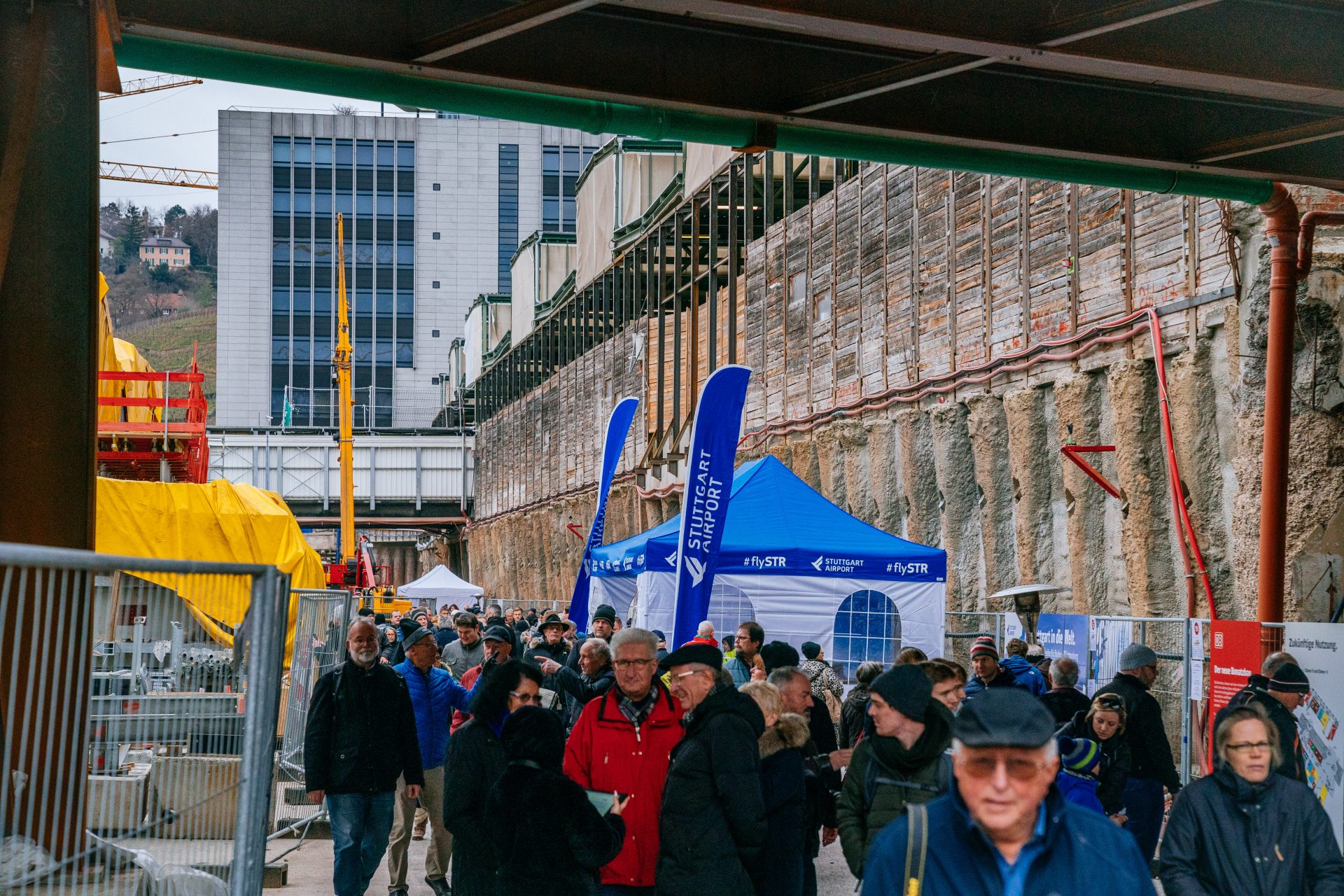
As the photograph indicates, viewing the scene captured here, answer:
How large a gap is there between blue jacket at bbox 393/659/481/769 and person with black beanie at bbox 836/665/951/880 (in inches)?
210

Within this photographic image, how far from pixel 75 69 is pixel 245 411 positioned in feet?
327

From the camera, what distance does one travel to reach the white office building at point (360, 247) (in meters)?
102

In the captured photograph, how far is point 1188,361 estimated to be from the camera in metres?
16.5

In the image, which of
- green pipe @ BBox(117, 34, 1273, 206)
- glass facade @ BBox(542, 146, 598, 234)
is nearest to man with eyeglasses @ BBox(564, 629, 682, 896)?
green pipe @ BBox(117, 34, 1273, 206)

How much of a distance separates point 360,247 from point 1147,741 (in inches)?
3882

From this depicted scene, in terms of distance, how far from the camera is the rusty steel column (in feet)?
42.0

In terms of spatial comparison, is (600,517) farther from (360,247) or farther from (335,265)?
(335,265)

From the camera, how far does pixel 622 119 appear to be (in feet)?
30.3

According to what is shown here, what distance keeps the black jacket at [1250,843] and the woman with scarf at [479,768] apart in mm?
2640

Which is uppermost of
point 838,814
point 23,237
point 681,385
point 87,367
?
point 681,385

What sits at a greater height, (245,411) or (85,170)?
(245,411)

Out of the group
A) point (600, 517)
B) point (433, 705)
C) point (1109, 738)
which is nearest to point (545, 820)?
point (1109, 738)

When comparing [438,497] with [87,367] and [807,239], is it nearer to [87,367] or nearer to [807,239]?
[807,239]

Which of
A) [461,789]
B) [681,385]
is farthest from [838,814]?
[681,385]
